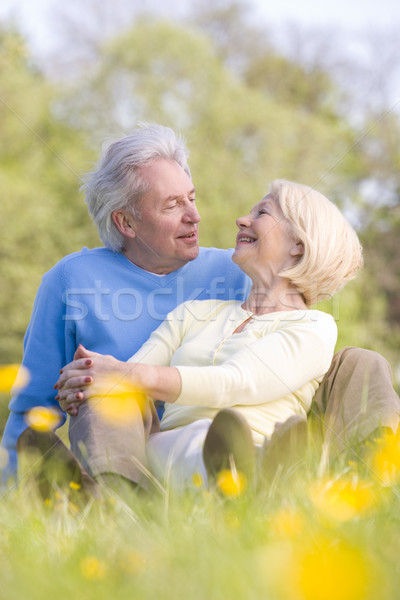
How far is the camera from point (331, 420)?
237 cm

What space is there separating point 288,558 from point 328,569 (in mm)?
158

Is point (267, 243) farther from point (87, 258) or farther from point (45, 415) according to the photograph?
point (45, 415)

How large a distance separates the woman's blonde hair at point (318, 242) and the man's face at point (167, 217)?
0.60m

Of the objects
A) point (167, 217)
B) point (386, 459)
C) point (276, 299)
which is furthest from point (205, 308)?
point (386, 459)

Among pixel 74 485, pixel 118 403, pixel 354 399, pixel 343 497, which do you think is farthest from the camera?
pixel 354 399

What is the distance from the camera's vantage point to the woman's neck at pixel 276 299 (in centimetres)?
261

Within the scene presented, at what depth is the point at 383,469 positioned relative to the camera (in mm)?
1942

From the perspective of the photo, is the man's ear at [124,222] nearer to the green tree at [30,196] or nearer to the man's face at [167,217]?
the man's face at [167,217]

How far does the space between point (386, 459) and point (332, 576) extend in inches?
41.5

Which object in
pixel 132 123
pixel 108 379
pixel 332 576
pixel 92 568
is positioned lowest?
pixel 92 568

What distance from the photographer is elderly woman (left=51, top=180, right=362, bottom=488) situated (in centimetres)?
208

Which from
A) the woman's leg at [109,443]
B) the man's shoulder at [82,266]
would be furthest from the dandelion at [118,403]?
the man's shoulder at [82,266]

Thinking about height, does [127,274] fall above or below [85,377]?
above

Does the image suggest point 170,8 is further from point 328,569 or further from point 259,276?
point 328,569
